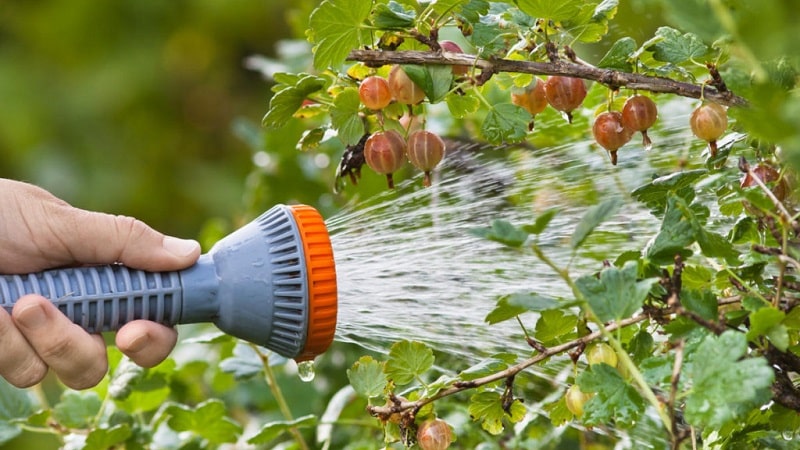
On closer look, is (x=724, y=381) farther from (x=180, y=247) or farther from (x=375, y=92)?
(x=180, y=247)

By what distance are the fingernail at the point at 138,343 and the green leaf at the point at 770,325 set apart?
499 millimetres

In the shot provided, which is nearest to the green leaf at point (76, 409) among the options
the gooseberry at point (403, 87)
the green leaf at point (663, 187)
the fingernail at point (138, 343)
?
the fingernail at point (138, 343)

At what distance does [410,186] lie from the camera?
1225 millimetres

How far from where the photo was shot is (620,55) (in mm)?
931

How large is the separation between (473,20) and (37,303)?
0.41 m

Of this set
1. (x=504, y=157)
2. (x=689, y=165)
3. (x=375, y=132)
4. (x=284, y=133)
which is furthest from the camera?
(x=284, y=133)

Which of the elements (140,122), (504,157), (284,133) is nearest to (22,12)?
(140,122)

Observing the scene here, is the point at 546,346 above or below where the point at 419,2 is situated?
below

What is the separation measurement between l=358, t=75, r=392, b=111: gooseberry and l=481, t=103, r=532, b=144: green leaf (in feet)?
0.28

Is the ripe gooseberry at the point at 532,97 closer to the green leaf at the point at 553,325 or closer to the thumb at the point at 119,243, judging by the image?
the green leaf at the point at 553,325

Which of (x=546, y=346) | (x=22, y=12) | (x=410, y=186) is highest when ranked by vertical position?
(x=22, y=12)

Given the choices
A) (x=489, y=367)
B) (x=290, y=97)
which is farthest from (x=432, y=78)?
(x=489, y=367)

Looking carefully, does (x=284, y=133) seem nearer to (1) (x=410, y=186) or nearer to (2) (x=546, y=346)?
(1) (x=410, y=186)

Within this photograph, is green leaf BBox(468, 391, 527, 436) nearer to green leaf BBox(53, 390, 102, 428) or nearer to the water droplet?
the water droplet
